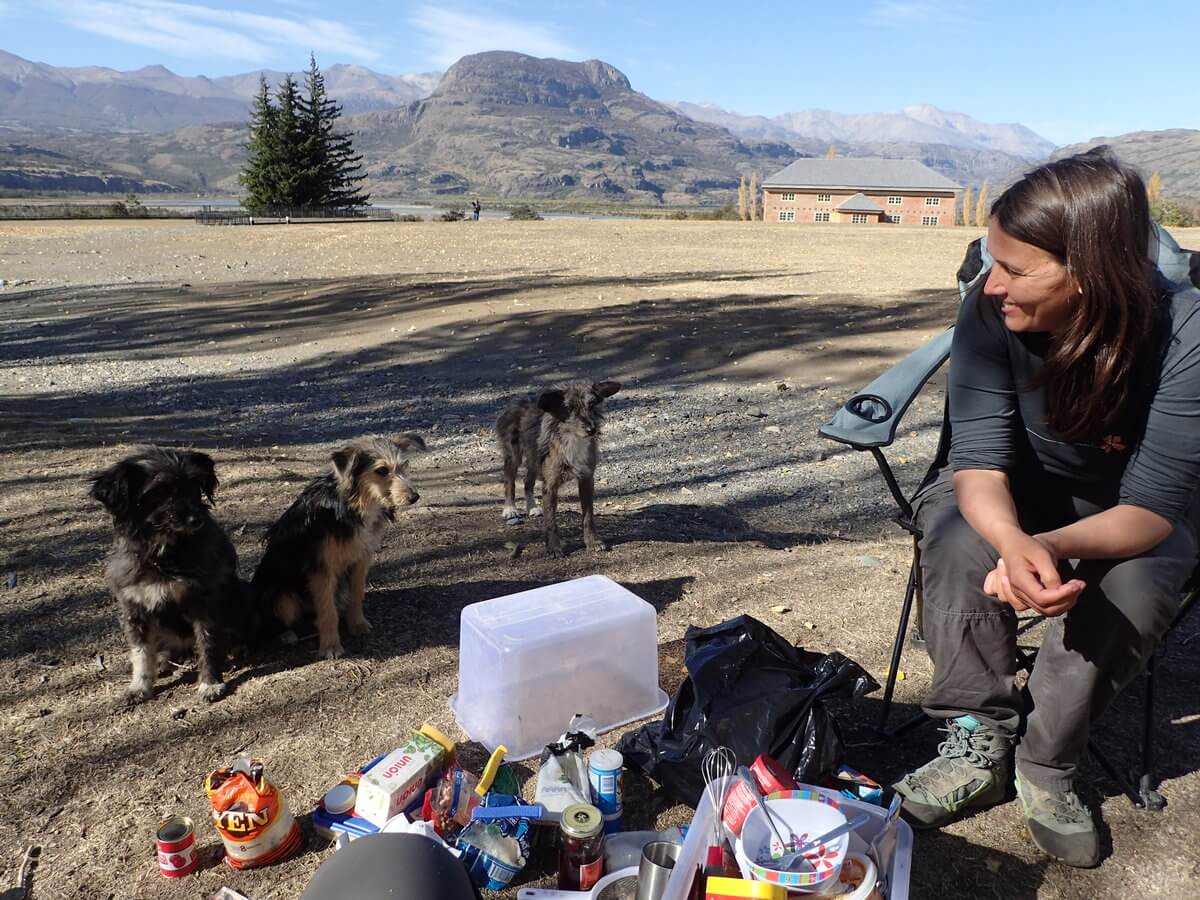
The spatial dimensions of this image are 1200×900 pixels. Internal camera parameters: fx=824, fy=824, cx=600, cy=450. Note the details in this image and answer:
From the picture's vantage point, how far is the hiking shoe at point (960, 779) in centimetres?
300

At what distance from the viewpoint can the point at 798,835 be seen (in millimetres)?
2508

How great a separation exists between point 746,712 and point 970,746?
2.79 feet

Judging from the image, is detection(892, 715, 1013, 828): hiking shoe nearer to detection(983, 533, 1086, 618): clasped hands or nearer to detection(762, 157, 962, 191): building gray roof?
detection(983, 533, 1086, 618): clasped hands

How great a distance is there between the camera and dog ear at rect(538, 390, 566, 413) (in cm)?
605

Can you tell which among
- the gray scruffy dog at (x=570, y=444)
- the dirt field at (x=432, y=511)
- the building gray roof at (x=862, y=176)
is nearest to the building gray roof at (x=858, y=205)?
the building gray roof at (x=862, y=176)

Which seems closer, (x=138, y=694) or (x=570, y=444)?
(x=138, y=694)

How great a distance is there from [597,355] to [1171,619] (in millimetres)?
11595

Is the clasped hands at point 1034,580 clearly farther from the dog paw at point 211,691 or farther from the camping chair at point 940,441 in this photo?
the dog paw at point 211,691

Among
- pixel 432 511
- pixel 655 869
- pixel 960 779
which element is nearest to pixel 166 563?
pixel 655 869

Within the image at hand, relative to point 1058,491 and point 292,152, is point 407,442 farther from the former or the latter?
point 292,152

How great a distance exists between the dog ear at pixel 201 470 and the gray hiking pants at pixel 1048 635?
10.4 ft

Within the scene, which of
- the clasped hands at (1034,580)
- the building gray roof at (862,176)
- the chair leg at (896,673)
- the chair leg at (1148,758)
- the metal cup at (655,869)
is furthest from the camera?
the building gray roof at (862,176)

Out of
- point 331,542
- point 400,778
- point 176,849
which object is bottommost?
point 176,849

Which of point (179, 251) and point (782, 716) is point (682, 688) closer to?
point (782, 716)
